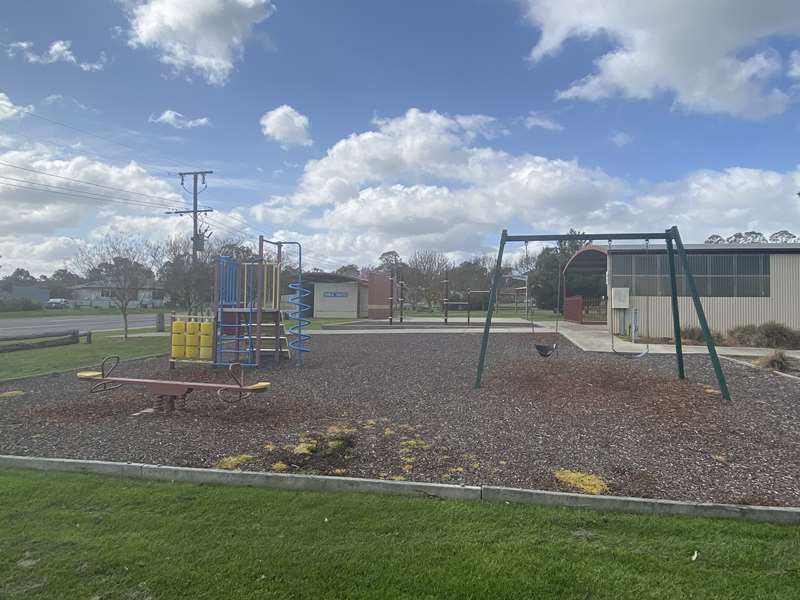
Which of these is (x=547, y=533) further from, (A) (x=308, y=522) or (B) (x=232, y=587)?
(B) (x=232, y=587)

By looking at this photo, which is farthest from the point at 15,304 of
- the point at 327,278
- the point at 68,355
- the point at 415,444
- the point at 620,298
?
the point at 415,444

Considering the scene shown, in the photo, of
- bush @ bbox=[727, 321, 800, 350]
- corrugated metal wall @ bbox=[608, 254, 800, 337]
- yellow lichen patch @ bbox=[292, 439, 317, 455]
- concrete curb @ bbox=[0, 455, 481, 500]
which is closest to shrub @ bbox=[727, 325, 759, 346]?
bush @ bbox=[727, 321, 800, 350]

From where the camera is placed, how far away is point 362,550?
327 cm

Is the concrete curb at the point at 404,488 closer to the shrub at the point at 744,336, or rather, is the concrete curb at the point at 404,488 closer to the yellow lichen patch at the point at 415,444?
the yellow lichen patch at the point at 415,444

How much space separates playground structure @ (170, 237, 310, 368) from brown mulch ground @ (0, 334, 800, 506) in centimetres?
114

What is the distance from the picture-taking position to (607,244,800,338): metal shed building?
19438 millimetres

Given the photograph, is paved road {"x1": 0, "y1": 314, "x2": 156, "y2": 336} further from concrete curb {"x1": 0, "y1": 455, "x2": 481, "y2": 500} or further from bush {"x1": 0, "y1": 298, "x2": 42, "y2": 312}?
concrete curb {"x1": 0, "y1": 455, "x2": 481, "y2": 500}

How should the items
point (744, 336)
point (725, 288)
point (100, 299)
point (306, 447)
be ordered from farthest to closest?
point (100, 299)
point (725, 288)
point (744, 336)
point (306, 447)

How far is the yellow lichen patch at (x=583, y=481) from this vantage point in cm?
427

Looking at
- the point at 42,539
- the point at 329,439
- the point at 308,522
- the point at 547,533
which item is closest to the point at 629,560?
the point at 547,533

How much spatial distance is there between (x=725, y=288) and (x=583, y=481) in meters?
18.9

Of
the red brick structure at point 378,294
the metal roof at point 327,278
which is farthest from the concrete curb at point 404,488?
the metal roof at point 327,278

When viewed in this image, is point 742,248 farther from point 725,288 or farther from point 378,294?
point 378,294

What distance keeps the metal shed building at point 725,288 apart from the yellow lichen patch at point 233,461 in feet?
55.1
